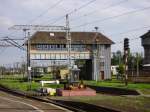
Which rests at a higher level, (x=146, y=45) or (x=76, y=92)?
(x=146, y=45)

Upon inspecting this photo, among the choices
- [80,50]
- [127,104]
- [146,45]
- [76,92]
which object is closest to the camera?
[127,104]

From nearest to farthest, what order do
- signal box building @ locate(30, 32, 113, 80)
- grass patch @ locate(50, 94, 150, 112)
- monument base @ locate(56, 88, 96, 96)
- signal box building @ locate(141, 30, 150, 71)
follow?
grass patch @ locate(50, 94, 150, 112), monument base @ locate(56, 88, 96, 96), signal box building @ locate(30, 32, 113, 80), signal box building @ locate(141, 30, 150, 71)

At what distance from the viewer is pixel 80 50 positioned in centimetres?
13038

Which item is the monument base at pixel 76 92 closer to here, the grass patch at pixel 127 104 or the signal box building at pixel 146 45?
the grass patch at pixel 127 104

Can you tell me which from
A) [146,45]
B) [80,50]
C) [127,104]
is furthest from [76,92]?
[146,45]

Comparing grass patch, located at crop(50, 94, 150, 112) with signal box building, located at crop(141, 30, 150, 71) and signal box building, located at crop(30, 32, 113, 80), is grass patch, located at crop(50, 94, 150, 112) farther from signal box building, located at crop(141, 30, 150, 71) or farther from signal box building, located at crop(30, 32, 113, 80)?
signal box building, located at crop(141, 30, 150, 71)

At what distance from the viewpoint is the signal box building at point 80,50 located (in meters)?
128

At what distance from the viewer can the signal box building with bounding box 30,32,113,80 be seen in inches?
5059

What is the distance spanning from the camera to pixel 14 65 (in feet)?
559

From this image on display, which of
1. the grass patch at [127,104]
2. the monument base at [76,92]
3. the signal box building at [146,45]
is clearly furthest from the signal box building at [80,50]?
the grass patch at [127,104]

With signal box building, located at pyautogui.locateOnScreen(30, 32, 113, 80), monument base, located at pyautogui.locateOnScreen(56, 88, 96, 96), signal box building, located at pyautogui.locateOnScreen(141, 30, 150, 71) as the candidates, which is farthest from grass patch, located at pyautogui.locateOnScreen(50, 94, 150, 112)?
signal box building, located at pyautogui.locateOnScreen(141, 30, 150, 71)

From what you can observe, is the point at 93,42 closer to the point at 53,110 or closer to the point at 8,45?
the point at 8,45

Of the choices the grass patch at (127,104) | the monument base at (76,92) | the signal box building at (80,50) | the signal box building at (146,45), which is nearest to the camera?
the grass patch at (127,104)

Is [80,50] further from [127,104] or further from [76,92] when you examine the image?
[127,104]
